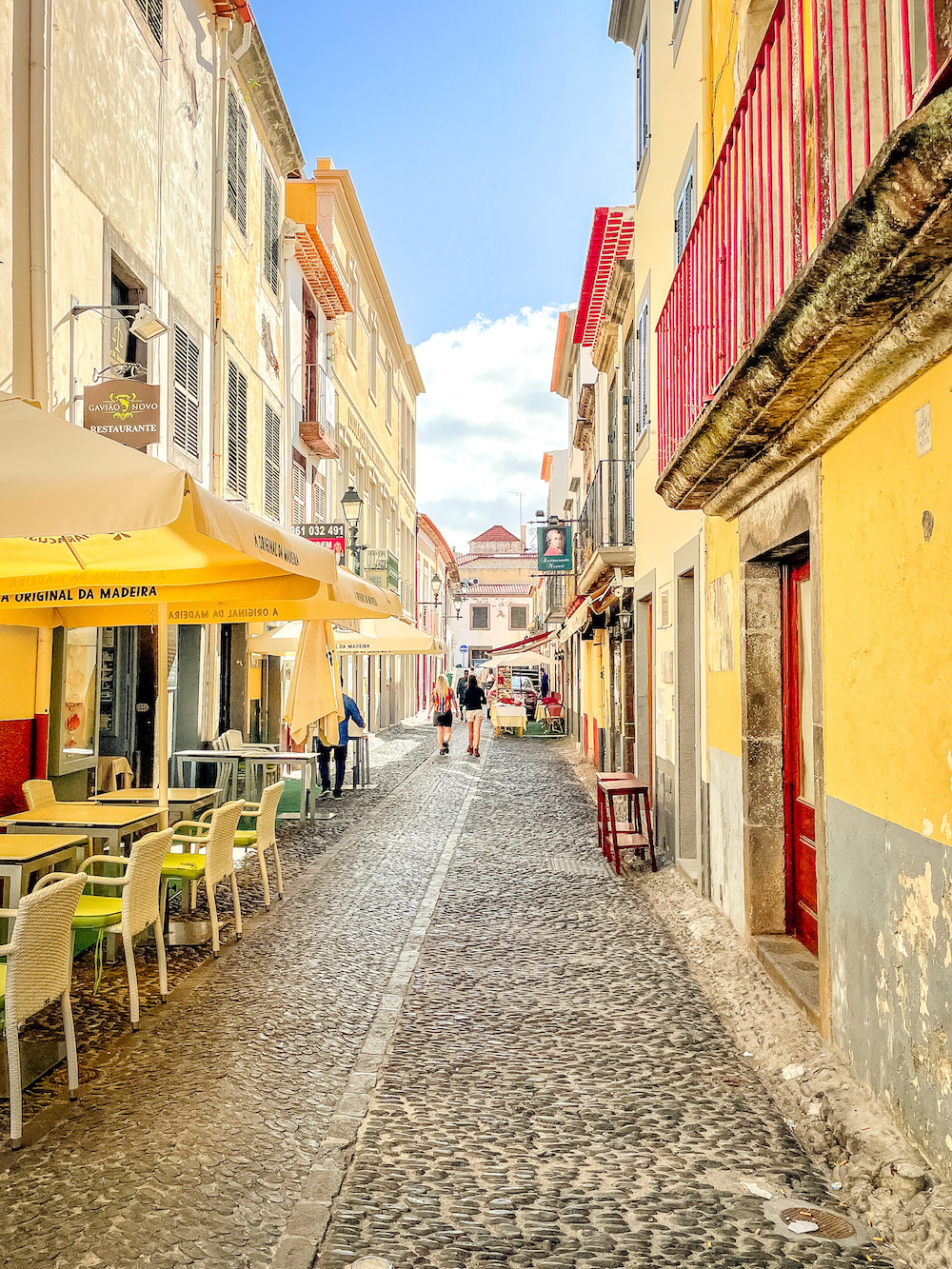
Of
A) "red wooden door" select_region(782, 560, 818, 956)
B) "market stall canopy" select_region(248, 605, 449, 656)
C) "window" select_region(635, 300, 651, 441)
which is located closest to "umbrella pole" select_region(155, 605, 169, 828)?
"red wooden door" select_region(782, 560, 818, 956)

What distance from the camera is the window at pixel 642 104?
38.8 ft

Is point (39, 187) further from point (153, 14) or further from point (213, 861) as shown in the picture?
point (213, 861)

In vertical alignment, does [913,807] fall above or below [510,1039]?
above

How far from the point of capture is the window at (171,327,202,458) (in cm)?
1195

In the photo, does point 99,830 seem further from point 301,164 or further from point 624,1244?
point 301,164

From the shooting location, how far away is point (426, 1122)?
4.22 metres

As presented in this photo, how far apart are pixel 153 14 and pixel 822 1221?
40.7ft

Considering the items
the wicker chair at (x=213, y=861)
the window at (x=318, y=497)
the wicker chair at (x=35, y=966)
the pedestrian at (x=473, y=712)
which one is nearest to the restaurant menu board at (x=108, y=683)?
the wicker chair at (x=213, y=861)

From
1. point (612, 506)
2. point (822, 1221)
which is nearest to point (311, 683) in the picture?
point (612, 506)

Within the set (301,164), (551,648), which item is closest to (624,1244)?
(301,164)

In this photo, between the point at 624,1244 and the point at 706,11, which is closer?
the point at 624,1244

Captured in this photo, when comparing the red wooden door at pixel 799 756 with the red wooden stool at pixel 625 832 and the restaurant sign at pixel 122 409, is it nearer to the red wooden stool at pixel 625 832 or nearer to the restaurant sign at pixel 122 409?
the red wooden stool at pixel 625 832

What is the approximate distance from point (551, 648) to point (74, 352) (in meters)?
35.7

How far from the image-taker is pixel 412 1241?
3289mm
